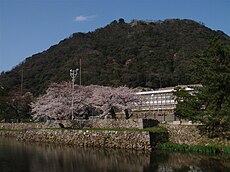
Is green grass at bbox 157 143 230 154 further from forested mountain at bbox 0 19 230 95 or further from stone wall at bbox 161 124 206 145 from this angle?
forested mountain at bbox 0 19 230 95

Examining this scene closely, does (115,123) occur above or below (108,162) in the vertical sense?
above

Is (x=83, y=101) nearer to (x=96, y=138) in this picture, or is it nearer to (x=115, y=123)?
(x=115, y=123)

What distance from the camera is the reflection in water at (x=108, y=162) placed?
16422mm

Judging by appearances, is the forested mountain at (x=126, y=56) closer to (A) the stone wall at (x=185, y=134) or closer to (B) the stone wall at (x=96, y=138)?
(A) the stone wall at (x=185, y=134)

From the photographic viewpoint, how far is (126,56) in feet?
227

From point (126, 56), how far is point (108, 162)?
51972 mm

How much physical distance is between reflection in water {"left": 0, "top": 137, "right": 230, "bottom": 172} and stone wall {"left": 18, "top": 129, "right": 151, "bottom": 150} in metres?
1.32

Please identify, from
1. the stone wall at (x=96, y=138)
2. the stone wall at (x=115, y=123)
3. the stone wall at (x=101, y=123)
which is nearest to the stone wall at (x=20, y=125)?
the stone wall at (x=101, y=123)

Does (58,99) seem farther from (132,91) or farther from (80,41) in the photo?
(80,41)

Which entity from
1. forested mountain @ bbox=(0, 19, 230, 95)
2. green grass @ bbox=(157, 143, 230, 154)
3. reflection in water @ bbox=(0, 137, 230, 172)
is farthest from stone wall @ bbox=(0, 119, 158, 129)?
forested mountain @ bbox=(0, 19, 230, 95)

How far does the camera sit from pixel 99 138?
1032 inches

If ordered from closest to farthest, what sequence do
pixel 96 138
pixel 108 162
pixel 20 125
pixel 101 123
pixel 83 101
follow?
pixel 108 162
pixel 96 138
pixel 101 123
pixel 83 101
pixel 20 125

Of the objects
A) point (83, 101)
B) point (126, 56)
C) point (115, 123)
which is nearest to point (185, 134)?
point (115, 123)

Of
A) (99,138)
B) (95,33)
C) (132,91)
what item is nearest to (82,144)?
(99,138)
